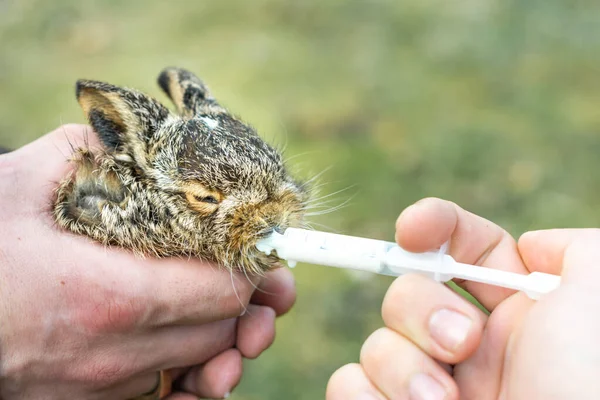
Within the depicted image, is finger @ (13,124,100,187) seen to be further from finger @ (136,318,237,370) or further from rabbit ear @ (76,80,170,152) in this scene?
finger @ (136,318,237,370)

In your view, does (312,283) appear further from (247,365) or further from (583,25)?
(583,25)

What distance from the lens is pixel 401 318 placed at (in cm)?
141

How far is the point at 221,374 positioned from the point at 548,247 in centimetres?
102

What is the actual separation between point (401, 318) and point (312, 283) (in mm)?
2193

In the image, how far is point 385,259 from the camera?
1.48 metres

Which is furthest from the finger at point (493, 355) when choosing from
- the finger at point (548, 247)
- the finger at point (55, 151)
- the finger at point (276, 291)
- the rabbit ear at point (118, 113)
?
the finger at point (55, 151)

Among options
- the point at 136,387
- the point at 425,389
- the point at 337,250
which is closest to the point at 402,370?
the point at 425,389

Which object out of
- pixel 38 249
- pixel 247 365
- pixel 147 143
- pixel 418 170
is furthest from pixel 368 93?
pixel 38 249

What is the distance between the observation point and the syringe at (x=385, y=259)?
142cm

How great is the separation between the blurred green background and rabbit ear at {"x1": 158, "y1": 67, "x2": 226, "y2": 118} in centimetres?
100

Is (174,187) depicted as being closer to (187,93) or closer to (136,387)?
(187,93)

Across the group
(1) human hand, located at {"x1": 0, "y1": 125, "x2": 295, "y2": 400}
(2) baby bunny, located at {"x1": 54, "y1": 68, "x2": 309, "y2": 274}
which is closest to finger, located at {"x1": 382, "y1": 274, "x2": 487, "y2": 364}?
Answer: (2) baby bunny, located at {"x1": 54, "y1": 68, "x2": 309, "y2": 274}

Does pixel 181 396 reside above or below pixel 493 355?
below

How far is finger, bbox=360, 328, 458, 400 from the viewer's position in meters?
1.33
